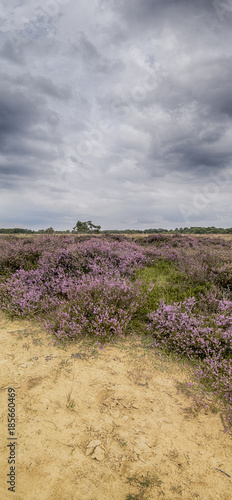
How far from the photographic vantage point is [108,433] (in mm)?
2486

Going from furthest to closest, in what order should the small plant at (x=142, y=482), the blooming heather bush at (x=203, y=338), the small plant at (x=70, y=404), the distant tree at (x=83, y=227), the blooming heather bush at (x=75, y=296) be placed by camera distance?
the distant tree at (x=83, y=227) < the blooming heather bush at (x=75, y=296) < the blooming heather bush at (x=203, y=338) < the small plant at (x=70, y=404) < the small plant at (x=142, y=482)

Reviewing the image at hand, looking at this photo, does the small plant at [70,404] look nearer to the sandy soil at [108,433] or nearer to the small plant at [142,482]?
the sandy soil at [108,433]

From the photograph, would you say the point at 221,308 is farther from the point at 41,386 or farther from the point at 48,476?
the point at 48,476

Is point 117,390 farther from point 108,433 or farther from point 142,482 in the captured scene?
point 142,482

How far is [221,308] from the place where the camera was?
14.5ft

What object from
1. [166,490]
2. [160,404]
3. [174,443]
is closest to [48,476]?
[166,490]

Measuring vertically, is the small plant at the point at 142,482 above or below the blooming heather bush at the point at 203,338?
below

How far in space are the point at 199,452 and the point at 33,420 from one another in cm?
178

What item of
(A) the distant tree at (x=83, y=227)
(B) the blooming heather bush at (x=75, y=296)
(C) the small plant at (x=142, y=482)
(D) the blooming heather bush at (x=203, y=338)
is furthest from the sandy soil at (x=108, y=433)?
(A) the distant tree at (x=83, y=227)

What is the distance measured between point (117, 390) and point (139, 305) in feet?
6.66

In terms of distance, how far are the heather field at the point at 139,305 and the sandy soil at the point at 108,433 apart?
18.2 inches

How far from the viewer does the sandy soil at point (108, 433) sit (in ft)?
6.58

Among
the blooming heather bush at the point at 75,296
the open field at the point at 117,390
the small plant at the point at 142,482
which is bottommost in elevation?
the small plant at the point at 142,482

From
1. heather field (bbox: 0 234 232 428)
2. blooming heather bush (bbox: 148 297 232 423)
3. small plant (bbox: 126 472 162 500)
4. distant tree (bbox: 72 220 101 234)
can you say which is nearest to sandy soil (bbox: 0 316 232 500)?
small plant (bbox: 126 472 162 500)
